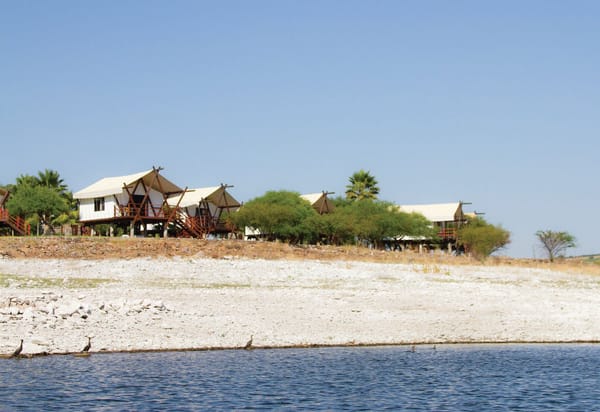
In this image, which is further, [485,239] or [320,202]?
[320,202]

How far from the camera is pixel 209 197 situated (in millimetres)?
94938

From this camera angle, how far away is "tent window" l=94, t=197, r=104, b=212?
82.2 m

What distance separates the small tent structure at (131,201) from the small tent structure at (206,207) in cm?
757

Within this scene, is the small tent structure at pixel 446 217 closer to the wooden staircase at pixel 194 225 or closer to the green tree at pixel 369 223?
the green tree at pixel 369 223

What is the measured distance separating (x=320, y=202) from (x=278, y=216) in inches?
684

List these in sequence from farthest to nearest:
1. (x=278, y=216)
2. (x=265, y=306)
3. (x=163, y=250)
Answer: (x=278, y=216)
(x=163, y=250)
(x=265, y=306)

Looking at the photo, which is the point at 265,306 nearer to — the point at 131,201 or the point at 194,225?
the point at 131,201

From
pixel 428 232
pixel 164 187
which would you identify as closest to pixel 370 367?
pixel 164 187

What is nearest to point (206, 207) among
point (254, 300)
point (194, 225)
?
point (194, 225)

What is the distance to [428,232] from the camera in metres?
111

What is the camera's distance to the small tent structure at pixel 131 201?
7994cm

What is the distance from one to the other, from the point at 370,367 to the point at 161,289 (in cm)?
1740

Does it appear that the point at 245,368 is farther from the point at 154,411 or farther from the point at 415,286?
the point at 415,286

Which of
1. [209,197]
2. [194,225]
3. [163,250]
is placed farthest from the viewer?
[209,197]
